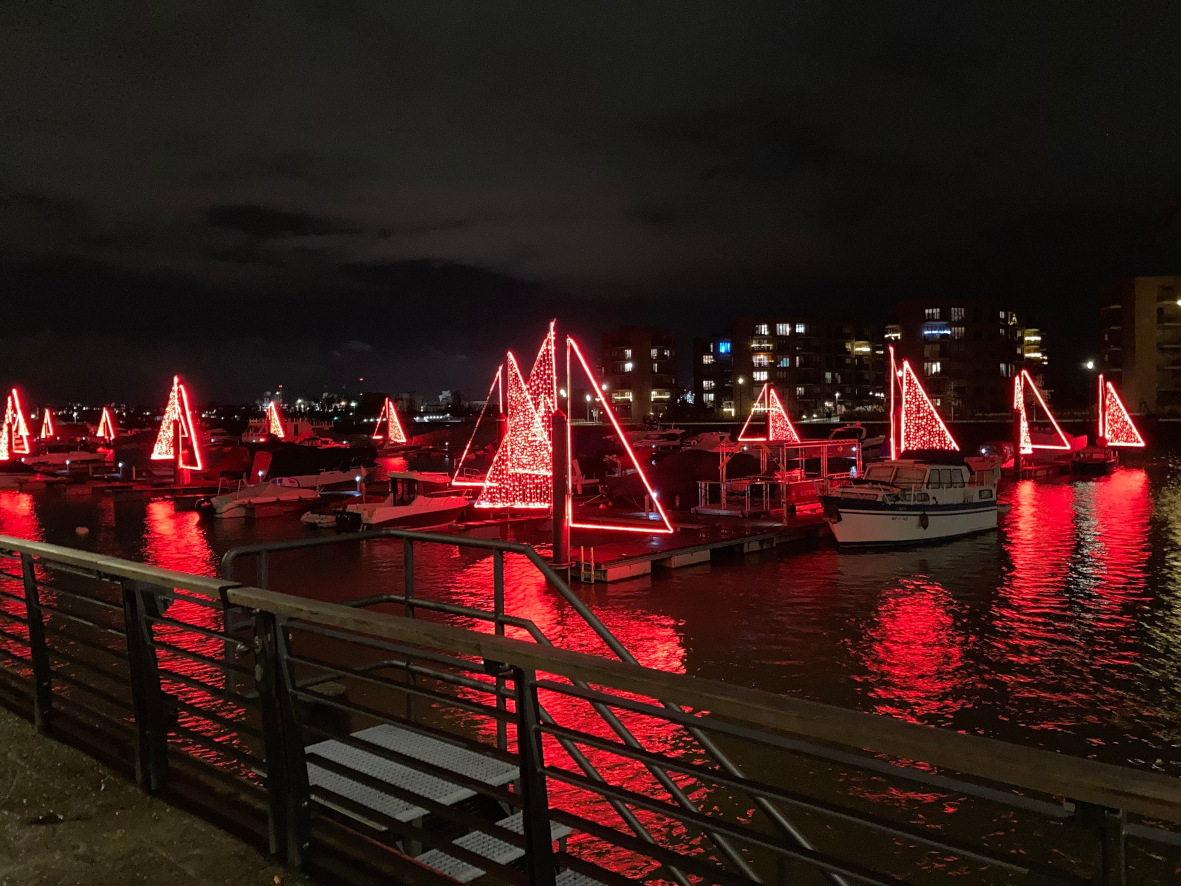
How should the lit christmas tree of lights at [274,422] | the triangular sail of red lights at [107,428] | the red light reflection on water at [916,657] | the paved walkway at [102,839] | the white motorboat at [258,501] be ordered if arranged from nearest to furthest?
1. the paved walkway at [102,839]
2. the red light reflection on water at [916,657]
3. the white motorboat at [258,501]
4. the lit christmas tree of lights at [274,422]
5. the triangular sail of red lights at [107,428]

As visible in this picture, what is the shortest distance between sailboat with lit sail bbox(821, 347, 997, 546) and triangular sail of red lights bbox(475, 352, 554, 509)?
10008mm

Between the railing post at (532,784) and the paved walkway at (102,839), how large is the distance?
129 cm

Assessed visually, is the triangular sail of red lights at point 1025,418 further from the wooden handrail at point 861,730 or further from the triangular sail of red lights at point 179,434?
the wooden handrail at point 861,730

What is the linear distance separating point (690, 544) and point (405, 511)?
37.5 ft

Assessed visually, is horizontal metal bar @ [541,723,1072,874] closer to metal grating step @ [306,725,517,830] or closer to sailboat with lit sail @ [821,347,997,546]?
metal grating step @ [306,725,517,830]

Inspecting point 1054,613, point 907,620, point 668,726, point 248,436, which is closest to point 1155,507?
point 1054,613

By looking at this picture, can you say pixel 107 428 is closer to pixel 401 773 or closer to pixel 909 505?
pixel 909 505

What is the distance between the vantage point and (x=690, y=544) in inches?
1072

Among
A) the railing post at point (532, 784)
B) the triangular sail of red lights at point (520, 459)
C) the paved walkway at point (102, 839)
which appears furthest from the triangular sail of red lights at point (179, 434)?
the railing post at point (532, 784)

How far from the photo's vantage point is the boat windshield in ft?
106

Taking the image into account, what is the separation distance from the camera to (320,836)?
4.26 m

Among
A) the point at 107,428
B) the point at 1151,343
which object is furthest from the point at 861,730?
the point at 1151,343

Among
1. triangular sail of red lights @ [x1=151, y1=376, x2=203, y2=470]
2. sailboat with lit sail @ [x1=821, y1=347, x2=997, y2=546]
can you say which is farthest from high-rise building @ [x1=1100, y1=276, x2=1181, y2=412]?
triangular sail of red lights @ [x1=151, y1=376, x2=203, y2=470]

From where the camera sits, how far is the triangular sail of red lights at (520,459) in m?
27.5
